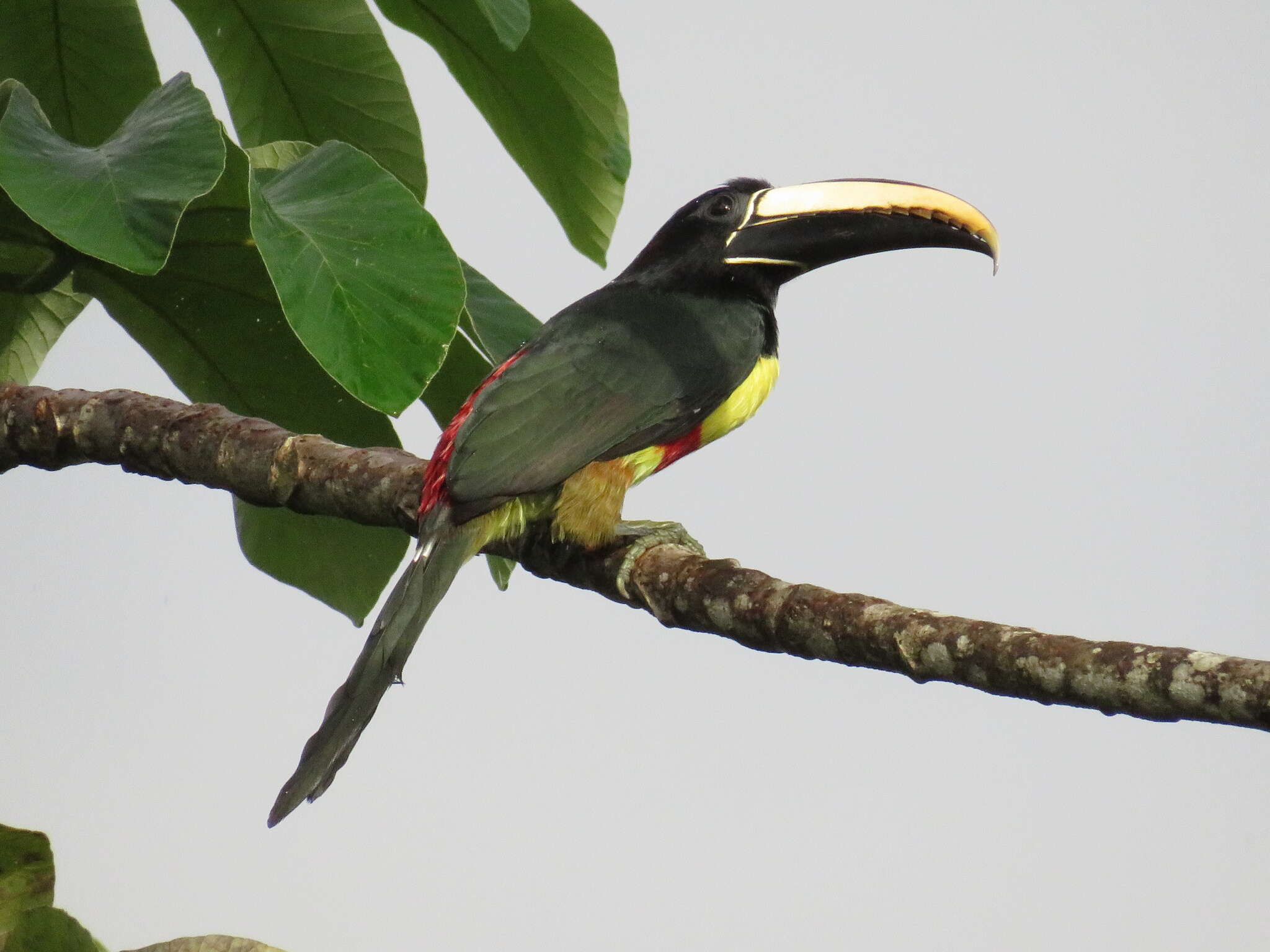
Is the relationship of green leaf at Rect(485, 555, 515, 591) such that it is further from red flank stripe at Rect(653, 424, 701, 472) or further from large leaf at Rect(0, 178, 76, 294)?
large leaf at Rect(0, 178, 76, 294)

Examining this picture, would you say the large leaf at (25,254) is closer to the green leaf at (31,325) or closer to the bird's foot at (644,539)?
the green leaf at (31,325)

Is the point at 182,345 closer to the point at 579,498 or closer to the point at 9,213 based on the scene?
the point at 9,213

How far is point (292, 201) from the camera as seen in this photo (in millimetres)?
2350

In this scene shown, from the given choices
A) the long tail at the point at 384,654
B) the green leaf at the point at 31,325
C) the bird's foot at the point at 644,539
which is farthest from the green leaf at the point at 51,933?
the green leaf at the point at 31,325

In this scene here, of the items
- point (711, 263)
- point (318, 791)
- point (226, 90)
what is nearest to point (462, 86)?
point (226, 90)

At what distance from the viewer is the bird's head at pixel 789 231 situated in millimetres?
2967

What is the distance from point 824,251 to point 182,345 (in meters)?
1.50

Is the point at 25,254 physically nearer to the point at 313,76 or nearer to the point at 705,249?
the point at 313,76

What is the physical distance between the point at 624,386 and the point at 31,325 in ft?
5.25

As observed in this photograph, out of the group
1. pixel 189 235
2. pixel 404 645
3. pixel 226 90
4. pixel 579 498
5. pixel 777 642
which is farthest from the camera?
pixel 226 90

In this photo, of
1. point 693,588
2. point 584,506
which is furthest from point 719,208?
point 693,588

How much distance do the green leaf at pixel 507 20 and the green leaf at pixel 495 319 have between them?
58 centimetres

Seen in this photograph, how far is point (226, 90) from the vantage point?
3.41m


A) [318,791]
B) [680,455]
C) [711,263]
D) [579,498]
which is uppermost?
[711,263]
